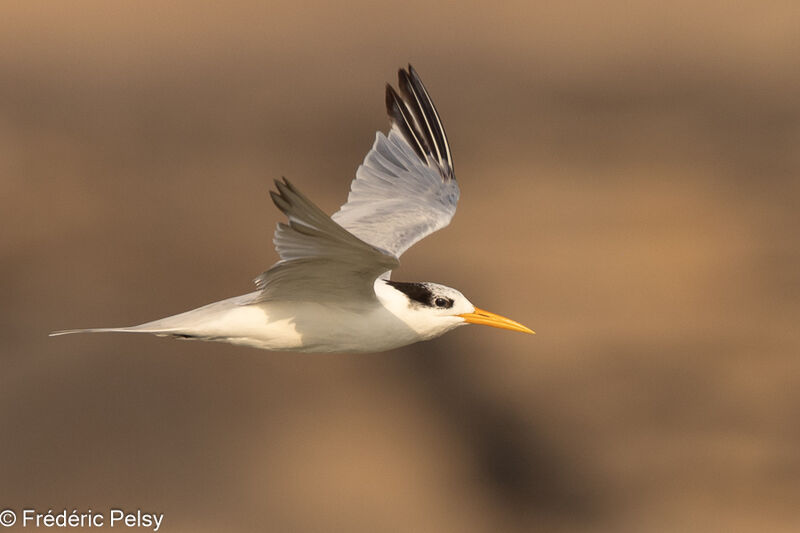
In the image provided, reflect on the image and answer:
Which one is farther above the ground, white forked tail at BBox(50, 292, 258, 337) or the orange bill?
white forked tail at BBox(50, 292, 258, 337)

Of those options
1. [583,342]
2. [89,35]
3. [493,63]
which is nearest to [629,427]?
[583,342]

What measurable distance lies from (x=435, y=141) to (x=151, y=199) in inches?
411

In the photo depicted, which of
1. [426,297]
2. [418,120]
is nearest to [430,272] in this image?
[418,120]

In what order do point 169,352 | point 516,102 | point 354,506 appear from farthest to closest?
point 516,102 → point 169,352 → point 354,506

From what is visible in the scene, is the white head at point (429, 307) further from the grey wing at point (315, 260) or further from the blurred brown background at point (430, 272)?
the blurred brown background at point (430, 272)

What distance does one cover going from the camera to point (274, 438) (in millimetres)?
16828

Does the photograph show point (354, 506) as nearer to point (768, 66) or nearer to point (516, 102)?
point (516, 102)

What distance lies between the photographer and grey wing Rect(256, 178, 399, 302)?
7273 millimetres

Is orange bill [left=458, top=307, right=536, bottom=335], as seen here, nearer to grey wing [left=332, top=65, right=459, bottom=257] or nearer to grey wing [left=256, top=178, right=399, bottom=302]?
grey wing [left=256, top=178, right=399, bottom=302]

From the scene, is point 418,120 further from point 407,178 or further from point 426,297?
point 426,297

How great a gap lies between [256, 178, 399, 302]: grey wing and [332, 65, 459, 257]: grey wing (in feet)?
5.32

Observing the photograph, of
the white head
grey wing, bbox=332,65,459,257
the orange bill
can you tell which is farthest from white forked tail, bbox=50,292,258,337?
grey wing, bbox=332,65,459,257

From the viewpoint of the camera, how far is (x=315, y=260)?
26.2 feet

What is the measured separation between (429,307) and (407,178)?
7.60 ft
